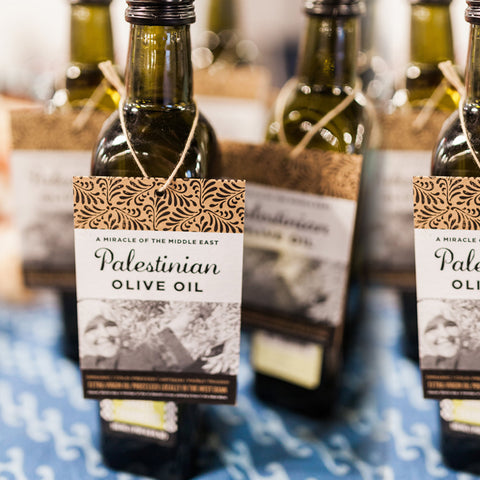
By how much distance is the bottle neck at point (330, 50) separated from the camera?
1.99ft

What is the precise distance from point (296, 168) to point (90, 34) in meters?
0.26

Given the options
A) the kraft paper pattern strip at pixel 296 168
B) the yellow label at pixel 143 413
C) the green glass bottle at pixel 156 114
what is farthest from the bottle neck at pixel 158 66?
the yellow label at pixel 143 413

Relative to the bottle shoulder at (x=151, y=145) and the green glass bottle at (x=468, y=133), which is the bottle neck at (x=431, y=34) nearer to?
the green glass bottle at (x=468, y=133)

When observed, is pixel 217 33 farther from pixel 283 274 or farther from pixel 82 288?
pixel 82 288

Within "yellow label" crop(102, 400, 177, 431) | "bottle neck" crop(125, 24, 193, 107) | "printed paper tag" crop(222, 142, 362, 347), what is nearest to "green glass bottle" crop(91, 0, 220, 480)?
"bottle neck" crop(125, 24, 193, 107)

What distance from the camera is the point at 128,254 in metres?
0.52

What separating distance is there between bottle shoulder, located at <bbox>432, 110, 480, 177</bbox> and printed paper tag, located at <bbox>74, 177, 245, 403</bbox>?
0.16 metres

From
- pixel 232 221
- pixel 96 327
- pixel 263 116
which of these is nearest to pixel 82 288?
pixel 96 327

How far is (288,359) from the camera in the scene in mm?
705

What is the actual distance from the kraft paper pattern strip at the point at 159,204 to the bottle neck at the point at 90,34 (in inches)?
9.1

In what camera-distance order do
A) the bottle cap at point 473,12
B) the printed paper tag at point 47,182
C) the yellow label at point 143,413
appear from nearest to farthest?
A: the bottle cap at point 473,12 → the yellow label at point 143,413 → the printed paper tag at point 47,182

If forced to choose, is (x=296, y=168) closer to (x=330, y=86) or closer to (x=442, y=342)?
(x=330, y=86)

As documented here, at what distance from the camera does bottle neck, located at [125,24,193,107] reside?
20.3 inches

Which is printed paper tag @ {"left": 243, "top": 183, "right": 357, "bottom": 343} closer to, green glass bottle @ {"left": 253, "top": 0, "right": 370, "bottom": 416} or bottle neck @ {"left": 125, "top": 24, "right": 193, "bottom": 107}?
green glass bottle @ {"left": 253, "top": 0, "right": 370, "bottom": 416}
